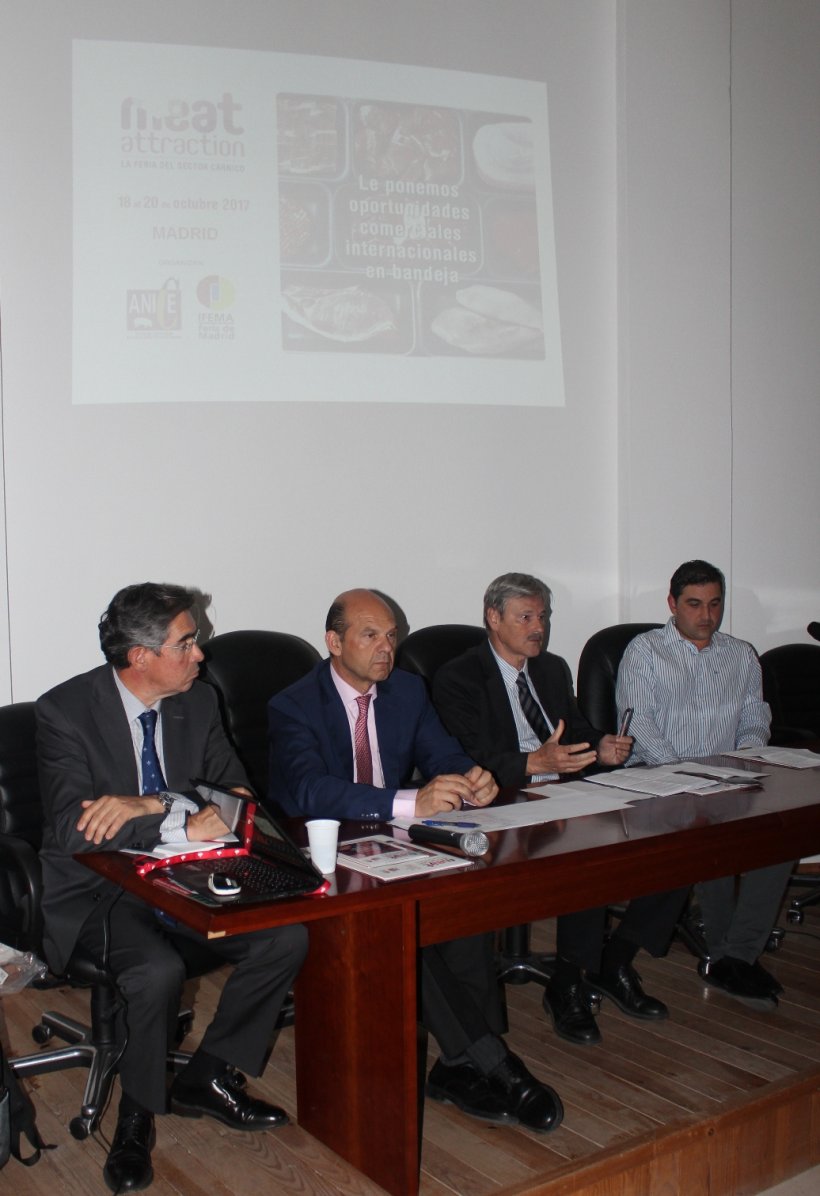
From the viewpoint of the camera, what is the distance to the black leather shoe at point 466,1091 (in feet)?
8.39

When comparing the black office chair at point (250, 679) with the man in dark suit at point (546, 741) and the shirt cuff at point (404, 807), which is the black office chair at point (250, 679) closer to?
the man in dark suit at point (546, 741)

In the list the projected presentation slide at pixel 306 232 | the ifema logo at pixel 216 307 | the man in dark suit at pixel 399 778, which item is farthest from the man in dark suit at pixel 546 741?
the ifema logo at pixel 216 307

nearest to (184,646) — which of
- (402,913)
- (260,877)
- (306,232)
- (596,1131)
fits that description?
(260,877)

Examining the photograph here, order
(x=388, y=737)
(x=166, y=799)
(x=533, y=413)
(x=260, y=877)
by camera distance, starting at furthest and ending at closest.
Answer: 1. (x=533, y=413)
2. (x=388, y=737)
3. (x=166, y=799)
4. (x=260, y=877)

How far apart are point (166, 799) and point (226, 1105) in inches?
27.9

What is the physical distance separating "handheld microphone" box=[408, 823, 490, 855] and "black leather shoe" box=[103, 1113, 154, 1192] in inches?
32.6

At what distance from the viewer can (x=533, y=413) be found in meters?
4.70

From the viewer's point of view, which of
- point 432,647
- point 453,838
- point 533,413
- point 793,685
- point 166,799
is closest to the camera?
point 453,838

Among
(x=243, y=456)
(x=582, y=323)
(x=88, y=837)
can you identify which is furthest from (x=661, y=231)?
(x=88, y=837)

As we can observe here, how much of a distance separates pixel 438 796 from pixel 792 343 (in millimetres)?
3494

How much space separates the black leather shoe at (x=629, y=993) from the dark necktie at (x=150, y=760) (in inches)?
57.1

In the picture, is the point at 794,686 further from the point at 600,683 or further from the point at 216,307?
the point at 216,307

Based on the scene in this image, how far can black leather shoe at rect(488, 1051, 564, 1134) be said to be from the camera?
8.27 feet

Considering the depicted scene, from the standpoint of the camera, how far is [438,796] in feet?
8.57
